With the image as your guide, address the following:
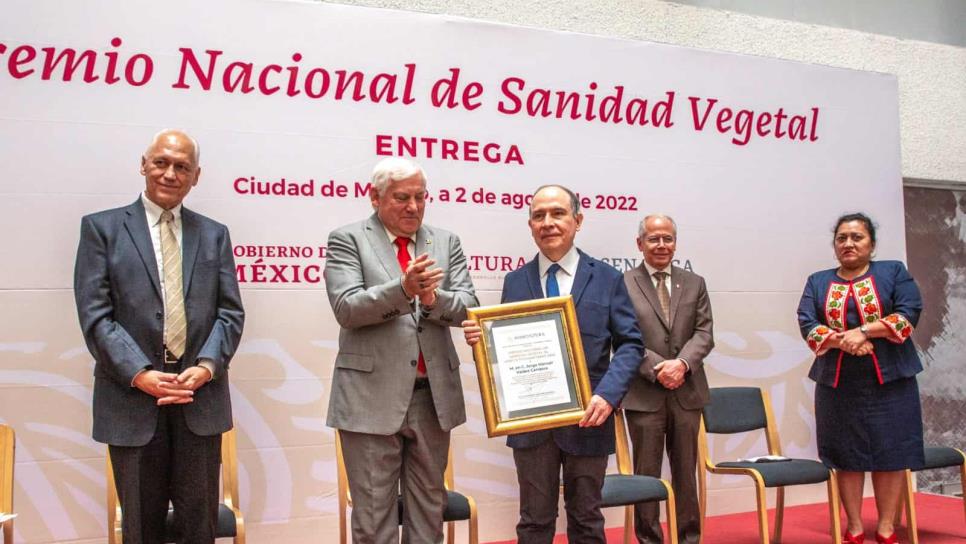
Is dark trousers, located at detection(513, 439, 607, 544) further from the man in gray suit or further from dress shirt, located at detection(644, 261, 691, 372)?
dress shirt, located at detection(644, 261, 691, 372)

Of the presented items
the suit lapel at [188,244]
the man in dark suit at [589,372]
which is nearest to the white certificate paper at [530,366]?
the man in dark suit at [589,372]

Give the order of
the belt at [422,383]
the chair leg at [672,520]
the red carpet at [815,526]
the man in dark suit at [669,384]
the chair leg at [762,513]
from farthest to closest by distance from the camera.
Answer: the red carpet at [815,526] < the man in dark suit at [669,384] < the chair leg at [762,513] < the chair leg at [672,520] < the belt at [422,383]

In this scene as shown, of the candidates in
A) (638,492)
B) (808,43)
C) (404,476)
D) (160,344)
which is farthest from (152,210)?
(808,43)

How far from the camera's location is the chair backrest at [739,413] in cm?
442

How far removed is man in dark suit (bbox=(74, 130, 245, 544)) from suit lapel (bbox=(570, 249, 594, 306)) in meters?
1.13

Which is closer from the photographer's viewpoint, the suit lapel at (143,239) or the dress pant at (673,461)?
the suit lapel at (143,239)

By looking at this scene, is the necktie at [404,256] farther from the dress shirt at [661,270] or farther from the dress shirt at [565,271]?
the dress shirt at [661,270]

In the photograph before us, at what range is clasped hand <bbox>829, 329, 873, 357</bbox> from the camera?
4.00 metres

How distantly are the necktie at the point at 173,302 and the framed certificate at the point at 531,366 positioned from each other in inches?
35.6

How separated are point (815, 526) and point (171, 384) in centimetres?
348

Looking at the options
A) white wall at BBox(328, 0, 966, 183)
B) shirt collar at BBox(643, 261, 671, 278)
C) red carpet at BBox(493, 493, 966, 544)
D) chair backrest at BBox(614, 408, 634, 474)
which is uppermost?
white wall at BBox(328, 0, 966, 183)

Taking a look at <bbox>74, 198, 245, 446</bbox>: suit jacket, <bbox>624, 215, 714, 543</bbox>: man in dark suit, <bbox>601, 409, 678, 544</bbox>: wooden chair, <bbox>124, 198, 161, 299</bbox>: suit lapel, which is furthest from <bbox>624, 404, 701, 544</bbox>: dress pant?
<bbox>124, 198, 161, 299</bbox>: suit lapel

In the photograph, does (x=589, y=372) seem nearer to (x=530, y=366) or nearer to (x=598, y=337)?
(x=598, y=337)

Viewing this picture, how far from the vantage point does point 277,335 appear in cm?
404
